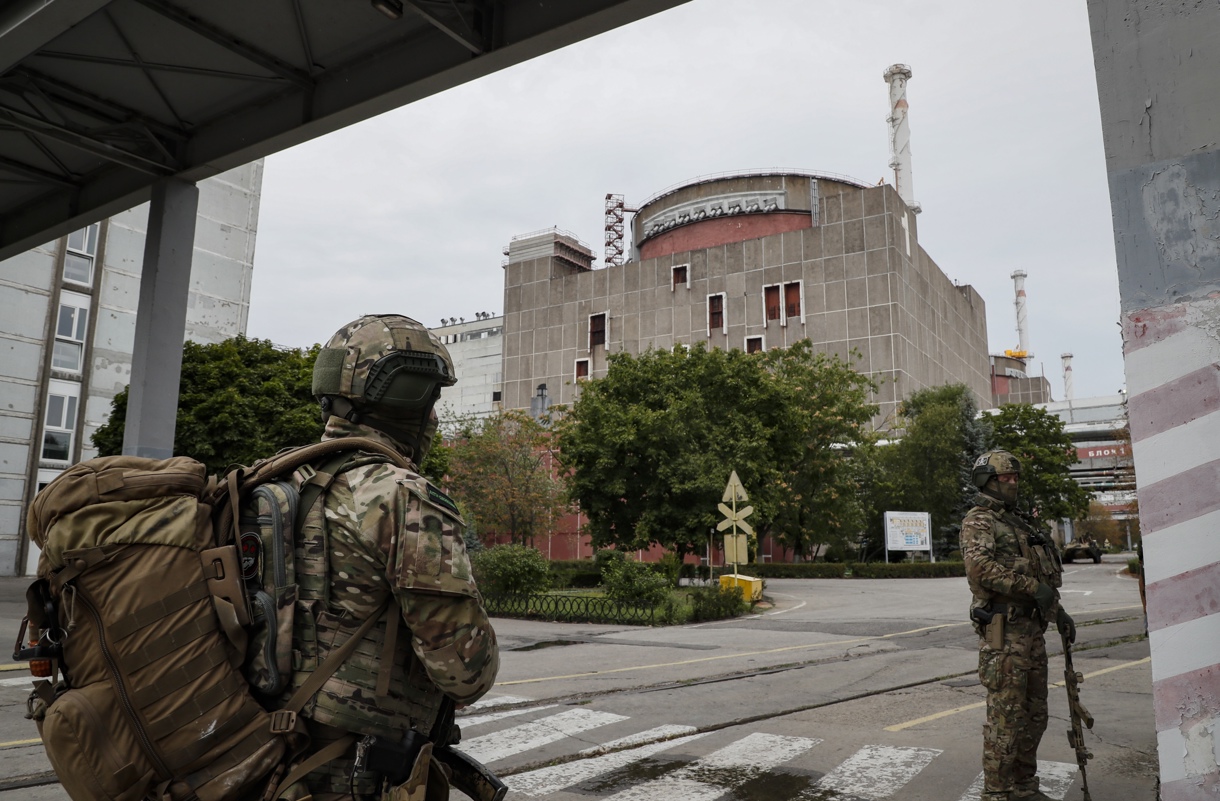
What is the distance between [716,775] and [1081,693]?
17.9ft

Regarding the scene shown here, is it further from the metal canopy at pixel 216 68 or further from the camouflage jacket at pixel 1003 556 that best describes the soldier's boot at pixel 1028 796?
the metal canopy at pixel 216 68

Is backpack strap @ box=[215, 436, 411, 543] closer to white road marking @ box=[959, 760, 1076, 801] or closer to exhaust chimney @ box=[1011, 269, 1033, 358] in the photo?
white road marking @ box=[959, 760, 1076, 801]

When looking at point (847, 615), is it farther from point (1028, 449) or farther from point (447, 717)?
point (1028, 449)

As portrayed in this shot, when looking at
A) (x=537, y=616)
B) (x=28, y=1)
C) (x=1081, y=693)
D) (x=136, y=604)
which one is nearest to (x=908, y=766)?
(x=1081, y=693)

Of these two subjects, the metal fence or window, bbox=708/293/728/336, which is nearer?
the metal fence

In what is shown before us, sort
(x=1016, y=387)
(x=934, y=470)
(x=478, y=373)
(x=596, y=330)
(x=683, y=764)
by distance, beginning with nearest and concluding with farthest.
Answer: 1. (x=683, y=764)
2. (x=934, y=470)
3. (x=596, y=330)
4. (x=478, y=373)
5. (x=1016, y=387)

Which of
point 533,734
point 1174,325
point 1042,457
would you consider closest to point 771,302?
point 1042,457

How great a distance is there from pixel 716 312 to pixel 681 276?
13.0ft

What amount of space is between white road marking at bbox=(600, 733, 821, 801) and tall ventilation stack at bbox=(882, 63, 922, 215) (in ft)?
207

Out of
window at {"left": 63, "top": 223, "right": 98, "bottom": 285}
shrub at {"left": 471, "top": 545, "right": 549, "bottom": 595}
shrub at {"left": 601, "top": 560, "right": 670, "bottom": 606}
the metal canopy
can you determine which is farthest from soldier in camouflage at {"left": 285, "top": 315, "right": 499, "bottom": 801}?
window at {"left": 63, "top": 223, "right": 98, "bottom": 285}

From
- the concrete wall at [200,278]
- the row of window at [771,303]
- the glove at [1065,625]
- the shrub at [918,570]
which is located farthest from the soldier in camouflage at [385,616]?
the row of window at [771,303]

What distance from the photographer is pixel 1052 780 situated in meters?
5.74

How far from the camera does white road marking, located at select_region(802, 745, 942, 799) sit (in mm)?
5512

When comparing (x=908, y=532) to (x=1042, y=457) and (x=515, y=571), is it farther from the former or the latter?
(x=515, y=571)
